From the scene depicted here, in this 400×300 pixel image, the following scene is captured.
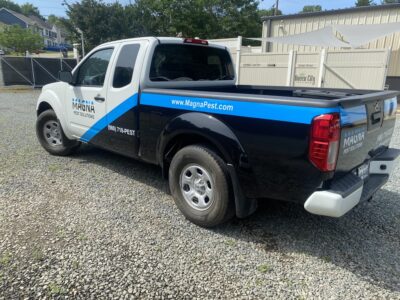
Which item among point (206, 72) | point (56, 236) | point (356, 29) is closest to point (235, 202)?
point (56, 236)

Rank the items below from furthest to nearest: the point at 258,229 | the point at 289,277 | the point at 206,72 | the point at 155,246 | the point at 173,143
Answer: the point at 206,72 < the point at 173,143 < the point at 258,229 < the point at 155,246 < the point at 289,277

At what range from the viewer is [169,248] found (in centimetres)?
305

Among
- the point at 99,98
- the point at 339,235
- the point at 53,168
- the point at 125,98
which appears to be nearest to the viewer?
the point at 339,235

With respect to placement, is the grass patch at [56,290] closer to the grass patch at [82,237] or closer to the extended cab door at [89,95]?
the grass patch at [82,237]

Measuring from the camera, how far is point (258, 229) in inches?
136

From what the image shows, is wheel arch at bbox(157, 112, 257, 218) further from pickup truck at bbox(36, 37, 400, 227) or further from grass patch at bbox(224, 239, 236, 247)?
grass patch at bbox(224, 239, 236, 247)

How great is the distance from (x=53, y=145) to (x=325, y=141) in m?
4.84

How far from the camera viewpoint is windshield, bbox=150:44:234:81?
4094 millimetres

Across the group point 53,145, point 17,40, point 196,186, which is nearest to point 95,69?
point 53,145

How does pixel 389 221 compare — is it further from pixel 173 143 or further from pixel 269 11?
pixel 269 11

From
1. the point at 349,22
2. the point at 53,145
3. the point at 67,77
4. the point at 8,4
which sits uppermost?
the point at 8,4

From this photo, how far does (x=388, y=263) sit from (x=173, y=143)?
2.37m

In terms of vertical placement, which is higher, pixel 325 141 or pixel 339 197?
pixel 325 141

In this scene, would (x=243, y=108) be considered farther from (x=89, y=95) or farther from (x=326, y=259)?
(x=89, y=95)
